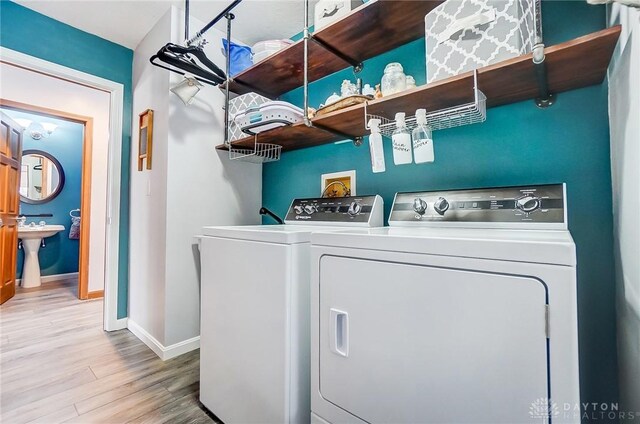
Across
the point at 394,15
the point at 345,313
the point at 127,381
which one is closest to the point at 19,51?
the point at 127,381

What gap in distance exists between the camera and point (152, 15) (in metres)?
2.06

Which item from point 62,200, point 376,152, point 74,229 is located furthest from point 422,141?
point 62,200

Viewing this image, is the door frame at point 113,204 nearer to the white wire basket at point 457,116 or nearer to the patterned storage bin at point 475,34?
the white wire basket at point 457,116

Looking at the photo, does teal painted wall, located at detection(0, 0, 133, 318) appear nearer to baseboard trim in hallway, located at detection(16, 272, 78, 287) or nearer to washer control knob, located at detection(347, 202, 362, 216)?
washer control knob, located at detection(347, 202, 362, 216)

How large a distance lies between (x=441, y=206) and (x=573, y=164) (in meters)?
0.51

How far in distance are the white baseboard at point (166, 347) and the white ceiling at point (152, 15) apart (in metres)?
2.29

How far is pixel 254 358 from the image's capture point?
1.12 meters

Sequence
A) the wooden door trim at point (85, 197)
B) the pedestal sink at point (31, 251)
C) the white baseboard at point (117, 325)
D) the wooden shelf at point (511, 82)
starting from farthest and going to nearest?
the pedestal sink at point (31, 251), the wooden door trim at point (85, 197), the white baseboard at point (117, 325), the wooden shelf at point (511, 82)

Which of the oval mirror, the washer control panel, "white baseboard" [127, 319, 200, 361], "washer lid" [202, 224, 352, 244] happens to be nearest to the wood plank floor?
"white baseboard" [127, 319, 200, 361]

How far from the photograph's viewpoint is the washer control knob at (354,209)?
57.2 inches

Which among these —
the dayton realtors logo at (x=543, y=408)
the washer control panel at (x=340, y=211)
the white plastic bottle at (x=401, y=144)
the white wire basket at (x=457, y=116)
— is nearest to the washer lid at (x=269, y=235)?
the washer control panel at (x=340, y=211)

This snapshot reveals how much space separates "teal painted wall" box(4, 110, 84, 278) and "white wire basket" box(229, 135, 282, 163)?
12.4 ft

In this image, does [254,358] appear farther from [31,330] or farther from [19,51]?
[19,51]

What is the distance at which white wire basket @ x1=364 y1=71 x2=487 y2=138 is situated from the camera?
41.9 inches
